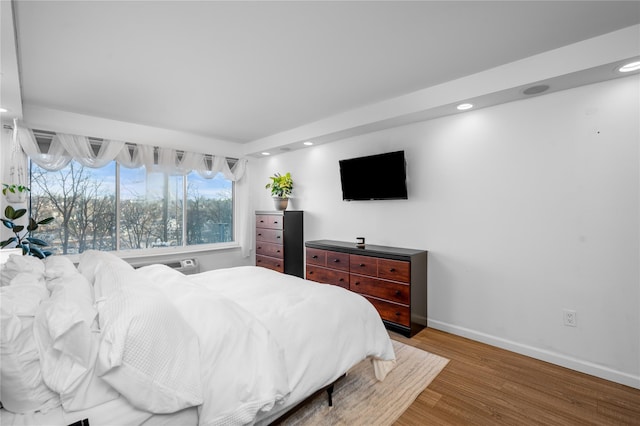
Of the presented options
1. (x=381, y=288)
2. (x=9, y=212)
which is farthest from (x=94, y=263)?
(x=381, y=288)

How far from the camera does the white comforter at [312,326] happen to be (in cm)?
163

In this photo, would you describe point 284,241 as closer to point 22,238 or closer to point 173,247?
point 173,247

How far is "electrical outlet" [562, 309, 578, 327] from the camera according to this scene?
8.01ft

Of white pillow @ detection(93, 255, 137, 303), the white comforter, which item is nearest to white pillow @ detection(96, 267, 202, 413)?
white pillow @ detection(93, 255, 137, 303)

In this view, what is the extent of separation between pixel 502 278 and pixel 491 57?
1974mm

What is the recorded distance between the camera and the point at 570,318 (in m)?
2.46

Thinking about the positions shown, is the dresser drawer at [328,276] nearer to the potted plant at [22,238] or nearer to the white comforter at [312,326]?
the white comforter at [312,326]

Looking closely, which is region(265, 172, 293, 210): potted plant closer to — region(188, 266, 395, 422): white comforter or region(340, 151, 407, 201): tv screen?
region(340, 151, 407, 201): tv screen

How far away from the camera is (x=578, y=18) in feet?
6.23

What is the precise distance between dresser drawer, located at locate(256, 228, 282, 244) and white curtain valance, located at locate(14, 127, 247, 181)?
3.53 ft

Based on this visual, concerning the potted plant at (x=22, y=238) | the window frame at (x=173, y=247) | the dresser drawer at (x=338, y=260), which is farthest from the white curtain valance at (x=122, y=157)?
the dresser drawer at (x=338, y=260)

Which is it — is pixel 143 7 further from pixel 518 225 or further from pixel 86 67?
pixel 518 225

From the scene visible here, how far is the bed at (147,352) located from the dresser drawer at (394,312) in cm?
126

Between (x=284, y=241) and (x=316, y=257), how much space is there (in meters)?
0.83
